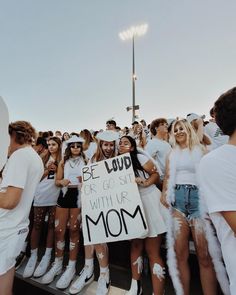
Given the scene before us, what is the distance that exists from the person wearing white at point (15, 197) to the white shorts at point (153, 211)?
41.8 inches

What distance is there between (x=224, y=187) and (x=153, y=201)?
1.51m

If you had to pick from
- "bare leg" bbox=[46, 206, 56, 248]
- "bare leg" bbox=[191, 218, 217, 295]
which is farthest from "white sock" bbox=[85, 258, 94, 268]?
"bare leg" bbox=[191, 218, 217, 295]

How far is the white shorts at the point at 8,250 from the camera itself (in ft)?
6.22

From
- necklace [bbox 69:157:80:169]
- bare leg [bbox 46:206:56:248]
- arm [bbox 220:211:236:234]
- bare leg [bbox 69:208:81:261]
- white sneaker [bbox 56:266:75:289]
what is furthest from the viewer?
bare leg [bbox 46:206:56:248]

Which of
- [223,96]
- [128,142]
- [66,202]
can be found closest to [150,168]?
[128,142]

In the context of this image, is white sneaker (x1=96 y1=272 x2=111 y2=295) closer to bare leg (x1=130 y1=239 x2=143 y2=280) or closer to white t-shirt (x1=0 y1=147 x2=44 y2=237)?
bare leg (x1=130 y1=239 x2=143 y2=280)

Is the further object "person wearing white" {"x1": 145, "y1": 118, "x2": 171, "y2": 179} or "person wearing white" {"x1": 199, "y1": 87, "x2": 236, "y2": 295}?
"person wearing white" {"x1": 145, "y1": 118, "x2": 171, "y2": 179}

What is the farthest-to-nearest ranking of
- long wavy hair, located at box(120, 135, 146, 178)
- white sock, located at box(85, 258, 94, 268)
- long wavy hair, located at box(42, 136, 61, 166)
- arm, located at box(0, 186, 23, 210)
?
1. long wavy hair, located at box(42, 136, 61, 166)
2. white sock, located at box(85, 258, 94, 268)
3. long wavy hair, located at box(120, 135, 146, 178)
4. arm, located at box(0, 186, 23, 210)

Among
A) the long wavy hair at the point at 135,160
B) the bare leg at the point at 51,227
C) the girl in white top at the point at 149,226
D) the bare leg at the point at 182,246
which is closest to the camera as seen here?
the bare leg at the point at 182,246

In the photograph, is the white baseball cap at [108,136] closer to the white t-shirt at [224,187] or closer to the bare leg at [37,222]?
the bare leg at [37,222]

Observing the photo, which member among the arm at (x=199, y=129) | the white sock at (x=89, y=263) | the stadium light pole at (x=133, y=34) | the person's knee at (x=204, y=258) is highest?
the stadium light pole at (x=133, y=34)

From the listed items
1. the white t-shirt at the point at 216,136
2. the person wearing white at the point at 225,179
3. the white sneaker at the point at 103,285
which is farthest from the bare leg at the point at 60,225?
the person wearing white at the point at 225,179

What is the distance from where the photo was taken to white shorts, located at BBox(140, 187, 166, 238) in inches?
94.7

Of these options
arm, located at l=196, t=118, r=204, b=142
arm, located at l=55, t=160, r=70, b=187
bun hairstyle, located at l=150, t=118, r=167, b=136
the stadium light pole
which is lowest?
arm, located at l=55, t=160, r=70, b=187
